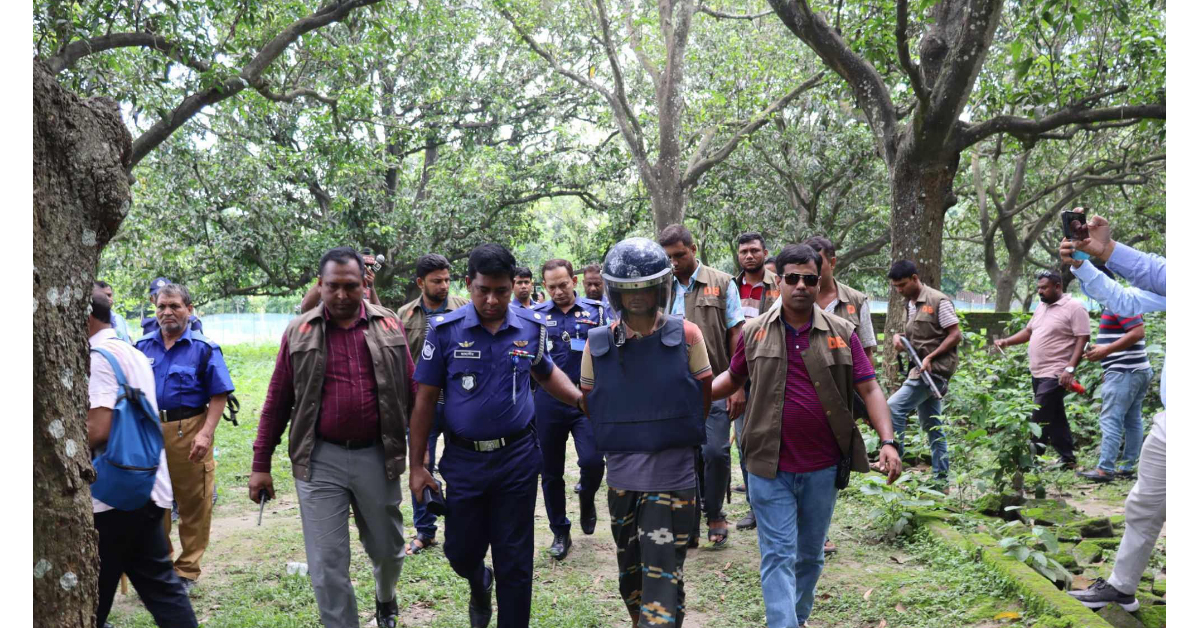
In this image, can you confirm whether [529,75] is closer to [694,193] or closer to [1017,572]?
[694,193]

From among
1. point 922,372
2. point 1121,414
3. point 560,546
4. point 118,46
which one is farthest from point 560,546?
point 118,46

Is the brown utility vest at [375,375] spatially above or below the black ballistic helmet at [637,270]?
below

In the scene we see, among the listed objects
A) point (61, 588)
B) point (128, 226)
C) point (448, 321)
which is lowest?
point (61, 588)

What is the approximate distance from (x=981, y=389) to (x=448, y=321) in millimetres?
4279

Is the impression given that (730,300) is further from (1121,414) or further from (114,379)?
(1121,414)

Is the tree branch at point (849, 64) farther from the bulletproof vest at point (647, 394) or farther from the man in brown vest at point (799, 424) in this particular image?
the bulletproof vest at point (647, 394)

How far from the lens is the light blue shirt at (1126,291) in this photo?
12.9 ft

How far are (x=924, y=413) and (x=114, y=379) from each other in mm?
6018

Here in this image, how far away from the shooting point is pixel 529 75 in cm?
2038

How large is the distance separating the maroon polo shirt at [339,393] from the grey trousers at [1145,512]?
146 inches

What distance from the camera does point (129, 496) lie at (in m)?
3.77

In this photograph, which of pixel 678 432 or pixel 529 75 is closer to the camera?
pixel 678 432

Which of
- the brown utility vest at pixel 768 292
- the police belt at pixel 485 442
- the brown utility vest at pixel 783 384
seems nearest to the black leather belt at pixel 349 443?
the police belt at pixel 485 442

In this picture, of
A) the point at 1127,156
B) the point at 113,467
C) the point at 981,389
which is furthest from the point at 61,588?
the point at 1127,156
